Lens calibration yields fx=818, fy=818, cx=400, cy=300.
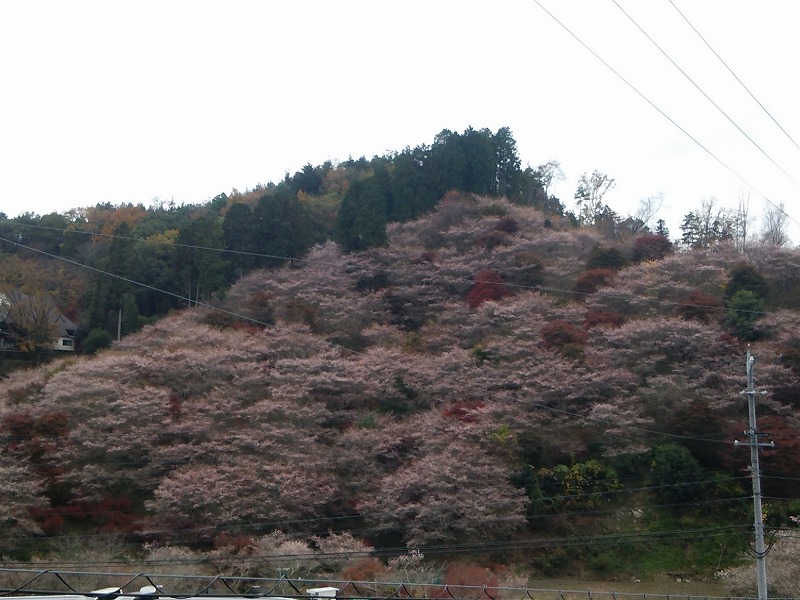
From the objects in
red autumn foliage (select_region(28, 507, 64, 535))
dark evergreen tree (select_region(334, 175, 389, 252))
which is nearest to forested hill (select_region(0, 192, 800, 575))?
red autumn foliage (select_region(28, 507, 64, 535))

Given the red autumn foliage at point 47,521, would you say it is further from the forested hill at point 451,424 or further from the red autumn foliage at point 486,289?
the red autumn foliage at point 486,289

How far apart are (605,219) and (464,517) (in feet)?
86.0

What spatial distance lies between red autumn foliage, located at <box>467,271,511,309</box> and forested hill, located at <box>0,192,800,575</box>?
0.40ft

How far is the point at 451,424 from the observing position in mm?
24750

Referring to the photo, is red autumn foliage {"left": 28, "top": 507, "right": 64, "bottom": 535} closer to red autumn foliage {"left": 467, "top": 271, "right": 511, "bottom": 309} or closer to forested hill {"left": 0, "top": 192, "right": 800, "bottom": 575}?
forested hill {"left": 0, "top": 192, "right": 800, "bottom": 575}

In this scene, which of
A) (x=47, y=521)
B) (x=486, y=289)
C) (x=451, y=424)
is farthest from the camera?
(x=486, y=289)

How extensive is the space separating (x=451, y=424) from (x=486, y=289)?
29.7 ft

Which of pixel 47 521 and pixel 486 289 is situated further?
pixel 486 289

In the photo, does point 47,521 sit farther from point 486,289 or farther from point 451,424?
point 486,289

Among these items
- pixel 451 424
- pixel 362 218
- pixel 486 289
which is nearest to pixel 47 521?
pixel 451 424

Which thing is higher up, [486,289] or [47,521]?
[486,289]

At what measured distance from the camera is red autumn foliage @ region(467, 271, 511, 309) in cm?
3209

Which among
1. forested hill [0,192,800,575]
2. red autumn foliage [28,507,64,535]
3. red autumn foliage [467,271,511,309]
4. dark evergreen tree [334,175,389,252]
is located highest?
dark evergreen tree [334,175,389,252]

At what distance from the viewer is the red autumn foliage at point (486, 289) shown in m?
32.1
